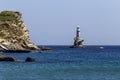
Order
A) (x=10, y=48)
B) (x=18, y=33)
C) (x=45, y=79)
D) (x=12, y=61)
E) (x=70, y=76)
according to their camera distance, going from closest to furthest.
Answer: (x=45, y=79)
(x=70, y=76)
(x=12, y=61)
(x=10, y=48)
(x=18, y=33)

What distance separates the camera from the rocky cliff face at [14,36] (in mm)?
181250

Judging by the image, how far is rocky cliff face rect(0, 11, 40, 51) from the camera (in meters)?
181

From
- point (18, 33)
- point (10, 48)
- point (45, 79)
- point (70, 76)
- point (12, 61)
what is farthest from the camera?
point (18, 33)

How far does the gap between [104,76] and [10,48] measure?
11577 centimetres

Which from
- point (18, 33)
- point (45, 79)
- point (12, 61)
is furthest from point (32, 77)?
point (18, 33)

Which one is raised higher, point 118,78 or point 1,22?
point 1,22

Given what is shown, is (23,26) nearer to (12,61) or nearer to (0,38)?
(0,38)

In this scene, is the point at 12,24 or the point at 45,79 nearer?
the point at 45,79

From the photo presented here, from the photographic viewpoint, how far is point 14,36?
7461 inches

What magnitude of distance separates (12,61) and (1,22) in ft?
326

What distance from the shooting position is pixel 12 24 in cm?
19662

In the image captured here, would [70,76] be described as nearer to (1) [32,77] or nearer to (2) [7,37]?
(1) [32,77]

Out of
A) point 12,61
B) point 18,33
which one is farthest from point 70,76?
point 18,33

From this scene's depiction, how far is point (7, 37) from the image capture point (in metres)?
188
